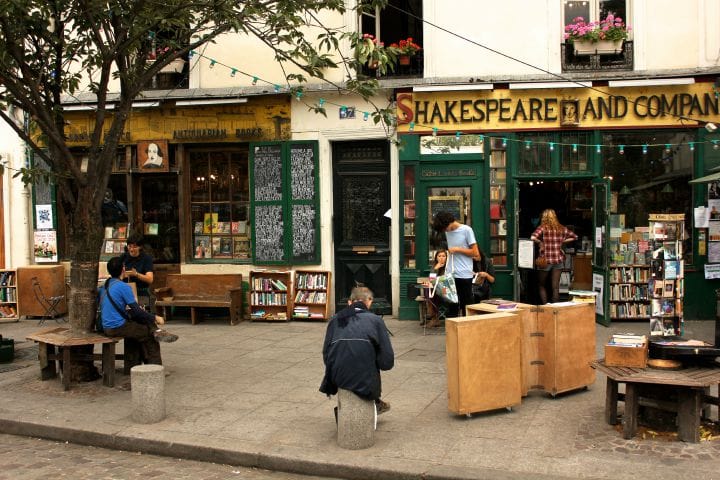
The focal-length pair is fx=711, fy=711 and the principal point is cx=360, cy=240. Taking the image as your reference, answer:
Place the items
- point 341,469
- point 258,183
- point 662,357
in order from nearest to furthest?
1. point 341,469
2. point 662,357
3. point 258,183

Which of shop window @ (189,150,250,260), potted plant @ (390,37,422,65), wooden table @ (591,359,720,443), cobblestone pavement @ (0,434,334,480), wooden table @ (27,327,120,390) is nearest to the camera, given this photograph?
wooden table @ (591,359,720,443)

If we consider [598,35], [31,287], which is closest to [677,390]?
[598,35]

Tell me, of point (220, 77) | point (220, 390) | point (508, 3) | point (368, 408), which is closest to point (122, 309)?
point (220, 390)

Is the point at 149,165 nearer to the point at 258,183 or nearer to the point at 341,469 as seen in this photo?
the point at 258,183

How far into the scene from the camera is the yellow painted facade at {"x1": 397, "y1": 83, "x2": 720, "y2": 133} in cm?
1156

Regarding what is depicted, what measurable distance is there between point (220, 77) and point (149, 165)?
2.13m

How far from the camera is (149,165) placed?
44.0 ft

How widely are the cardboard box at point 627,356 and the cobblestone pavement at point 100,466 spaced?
9.52 ft

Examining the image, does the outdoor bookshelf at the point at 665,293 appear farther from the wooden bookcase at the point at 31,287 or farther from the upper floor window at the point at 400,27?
the wooden bookcase at the point at 31,287

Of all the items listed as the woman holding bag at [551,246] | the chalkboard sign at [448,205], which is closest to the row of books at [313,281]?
Answer: the chalkboard sign at [448,205]

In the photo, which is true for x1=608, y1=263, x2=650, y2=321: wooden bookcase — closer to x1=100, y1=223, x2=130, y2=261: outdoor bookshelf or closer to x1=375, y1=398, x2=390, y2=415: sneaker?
x1=375, y1=398, x2=390, y2=415: sneaker

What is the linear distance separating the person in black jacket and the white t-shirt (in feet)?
13.2

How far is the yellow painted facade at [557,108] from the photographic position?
11562mm

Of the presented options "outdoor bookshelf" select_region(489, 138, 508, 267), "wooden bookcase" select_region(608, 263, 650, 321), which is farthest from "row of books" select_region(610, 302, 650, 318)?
"outdoor bookshelf" select_region(489, 138, 508, 267)
